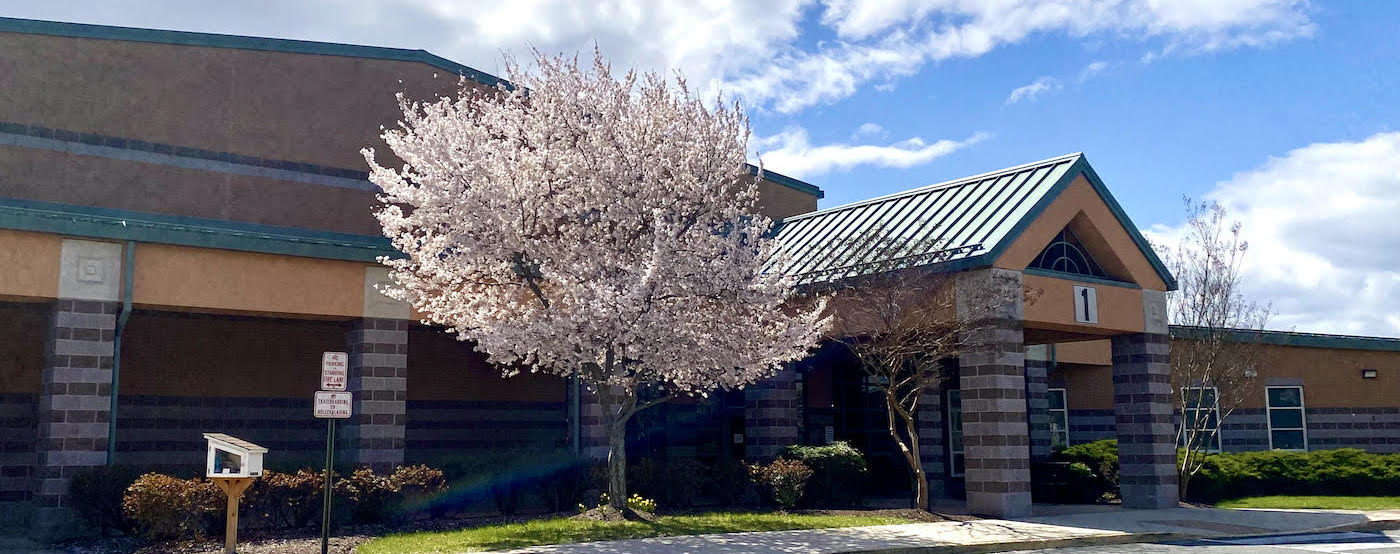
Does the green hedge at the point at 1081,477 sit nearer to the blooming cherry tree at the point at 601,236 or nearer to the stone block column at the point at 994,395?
the stone block column at the point at 994,395

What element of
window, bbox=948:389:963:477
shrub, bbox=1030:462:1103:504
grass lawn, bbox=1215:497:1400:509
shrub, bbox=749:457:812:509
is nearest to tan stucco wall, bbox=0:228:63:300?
shrub, bbox=749:457:812:509

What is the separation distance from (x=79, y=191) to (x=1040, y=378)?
2268 centimetres

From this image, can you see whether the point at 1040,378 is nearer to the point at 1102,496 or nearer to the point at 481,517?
the point at 1102,496

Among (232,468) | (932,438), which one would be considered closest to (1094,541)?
(932,438)

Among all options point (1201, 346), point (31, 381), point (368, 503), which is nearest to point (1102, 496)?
point (1201, 346)

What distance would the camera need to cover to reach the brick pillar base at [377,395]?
1920cm

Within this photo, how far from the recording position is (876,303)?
818 inches

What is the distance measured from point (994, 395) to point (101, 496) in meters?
14.8

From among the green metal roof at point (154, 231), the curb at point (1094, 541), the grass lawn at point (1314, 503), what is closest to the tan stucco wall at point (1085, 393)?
the grass lawn at point (1314, 503)

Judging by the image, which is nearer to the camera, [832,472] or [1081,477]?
[832,472]

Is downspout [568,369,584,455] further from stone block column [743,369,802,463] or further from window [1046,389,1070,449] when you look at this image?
window [1046,389,1070,449]

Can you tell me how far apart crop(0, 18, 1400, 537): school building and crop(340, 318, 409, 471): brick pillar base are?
0.13ft

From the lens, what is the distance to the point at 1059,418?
112ft

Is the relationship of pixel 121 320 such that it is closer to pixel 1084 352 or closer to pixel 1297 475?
pixel 1297 475
